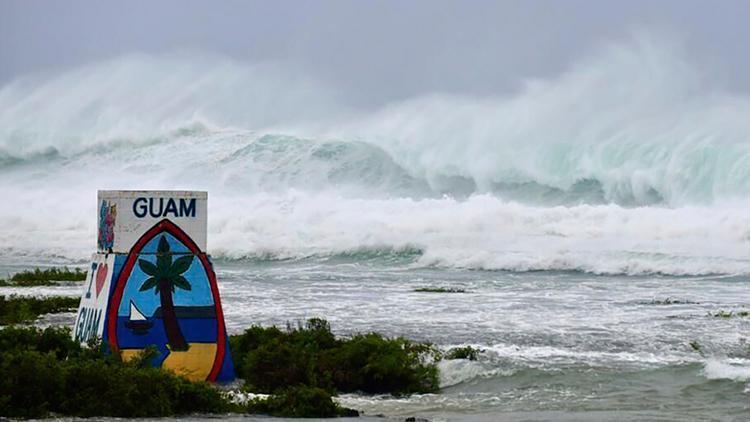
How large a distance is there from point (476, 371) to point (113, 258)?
437cm

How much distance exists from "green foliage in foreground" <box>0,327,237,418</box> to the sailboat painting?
50.8 inches

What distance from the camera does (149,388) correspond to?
11.3 m

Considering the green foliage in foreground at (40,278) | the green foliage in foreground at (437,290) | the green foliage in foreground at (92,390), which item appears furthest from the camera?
the green foliage in foreground at (40,278)

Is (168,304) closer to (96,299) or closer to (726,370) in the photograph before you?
(96,299)

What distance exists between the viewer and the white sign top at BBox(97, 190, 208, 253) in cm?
1323

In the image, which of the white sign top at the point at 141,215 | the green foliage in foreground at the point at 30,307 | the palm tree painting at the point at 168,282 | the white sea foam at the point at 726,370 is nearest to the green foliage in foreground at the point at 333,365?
the palm tree painting at the point at 168,282

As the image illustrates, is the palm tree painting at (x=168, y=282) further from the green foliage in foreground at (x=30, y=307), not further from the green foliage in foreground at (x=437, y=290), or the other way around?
the green foliage in foreground at (x=437, y=290)

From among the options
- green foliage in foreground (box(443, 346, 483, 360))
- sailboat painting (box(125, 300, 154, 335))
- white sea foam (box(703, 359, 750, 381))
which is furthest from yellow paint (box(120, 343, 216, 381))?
white sea foam (box(703, 359, 750, 381))

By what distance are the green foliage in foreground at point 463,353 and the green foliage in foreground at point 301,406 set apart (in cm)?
378

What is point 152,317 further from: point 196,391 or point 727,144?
point 727,144

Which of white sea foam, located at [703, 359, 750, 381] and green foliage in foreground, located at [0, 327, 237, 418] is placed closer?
green foliage in foreground, located at [0, 327, 237, 418]

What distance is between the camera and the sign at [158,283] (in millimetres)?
13180

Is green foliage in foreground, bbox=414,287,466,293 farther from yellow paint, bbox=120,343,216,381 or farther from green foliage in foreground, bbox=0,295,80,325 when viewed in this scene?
yellow paint, bbox=120,343,216,381

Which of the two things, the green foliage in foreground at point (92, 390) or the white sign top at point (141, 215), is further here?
the white sign top at point (141, 215)
